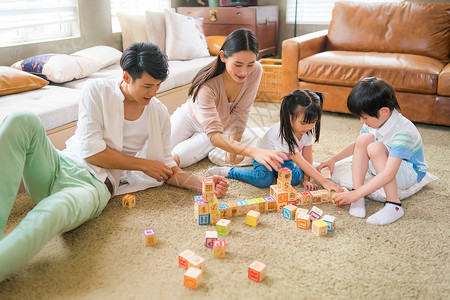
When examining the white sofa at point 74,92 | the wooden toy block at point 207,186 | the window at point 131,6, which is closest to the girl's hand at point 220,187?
the wooden toy block at point 207,186

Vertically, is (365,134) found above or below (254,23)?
below

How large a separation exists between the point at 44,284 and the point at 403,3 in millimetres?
3517

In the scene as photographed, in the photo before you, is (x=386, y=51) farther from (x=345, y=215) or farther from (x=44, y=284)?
(x=44, y=284)

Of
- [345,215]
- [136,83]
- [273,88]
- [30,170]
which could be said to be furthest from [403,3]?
[30,170]

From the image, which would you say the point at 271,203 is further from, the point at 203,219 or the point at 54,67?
the point at 54,67

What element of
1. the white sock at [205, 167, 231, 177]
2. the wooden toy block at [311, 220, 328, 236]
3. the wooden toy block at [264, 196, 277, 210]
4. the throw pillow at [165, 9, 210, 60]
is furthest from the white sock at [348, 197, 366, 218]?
the throw pillow at [165, 9, 210, 60]

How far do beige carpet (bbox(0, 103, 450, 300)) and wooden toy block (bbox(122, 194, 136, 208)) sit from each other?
0.11ft

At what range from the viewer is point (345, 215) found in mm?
1756

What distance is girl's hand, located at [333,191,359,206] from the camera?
1.75m

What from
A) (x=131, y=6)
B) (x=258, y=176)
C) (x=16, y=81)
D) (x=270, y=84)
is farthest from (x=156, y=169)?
(x=131, y=6)

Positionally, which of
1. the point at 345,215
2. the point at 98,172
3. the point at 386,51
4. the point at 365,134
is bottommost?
the point at 345,215

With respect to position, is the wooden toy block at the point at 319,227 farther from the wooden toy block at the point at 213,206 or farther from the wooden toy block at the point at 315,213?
the wooden toy block at the point at 213,206

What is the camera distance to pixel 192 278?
49.2 inches

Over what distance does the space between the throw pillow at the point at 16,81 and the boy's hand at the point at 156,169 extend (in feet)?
3.88
